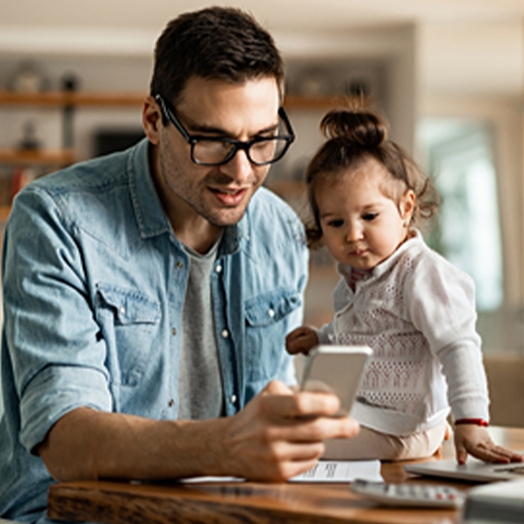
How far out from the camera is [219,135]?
1.37m

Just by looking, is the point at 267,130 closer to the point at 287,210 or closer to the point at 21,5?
the point at 287,210

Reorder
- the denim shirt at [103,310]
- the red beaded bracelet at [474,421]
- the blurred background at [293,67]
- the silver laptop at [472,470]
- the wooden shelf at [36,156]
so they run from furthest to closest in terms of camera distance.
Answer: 1. the wooden shelf at [36,156]
2. the blurred background at [293,67]
3. the denim shirt at [103,310]
4. the red beaded bracelet at [474,421]
5. the silver laptop at [472,470]

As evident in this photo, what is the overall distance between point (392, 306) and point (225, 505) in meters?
0.51

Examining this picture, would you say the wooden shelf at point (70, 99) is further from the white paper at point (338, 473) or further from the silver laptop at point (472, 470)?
the silver laptop at point (472, 470)

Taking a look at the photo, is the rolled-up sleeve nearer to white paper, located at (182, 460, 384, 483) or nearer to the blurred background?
white paper, located at (182, 460, 384, 483)

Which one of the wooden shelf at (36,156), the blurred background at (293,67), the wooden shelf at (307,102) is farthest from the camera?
the wooden shelf at (307,102)

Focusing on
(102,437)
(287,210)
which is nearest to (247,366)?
(287,210)

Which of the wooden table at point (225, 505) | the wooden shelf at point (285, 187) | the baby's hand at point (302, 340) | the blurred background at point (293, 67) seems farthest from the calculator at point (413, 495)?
the wooden shelf at point (285, 187)

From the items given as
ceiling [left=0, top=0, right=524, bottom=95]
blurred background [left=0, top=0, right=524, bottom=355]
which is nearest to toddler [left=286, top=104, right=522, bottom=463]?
blurred background [left=0, top=0, right=524, bottom=355]

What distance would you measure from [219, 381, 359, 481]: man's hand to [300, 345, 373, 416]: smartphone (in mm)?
20

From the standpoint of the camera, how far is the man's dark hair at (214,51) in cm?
138

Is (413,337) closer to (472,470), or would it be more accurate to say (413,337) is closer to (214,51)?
(472,470)

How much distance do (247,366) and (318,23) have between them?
193 inches

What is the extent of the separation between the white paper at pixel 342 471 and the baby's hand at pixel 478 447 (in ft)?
0.38
